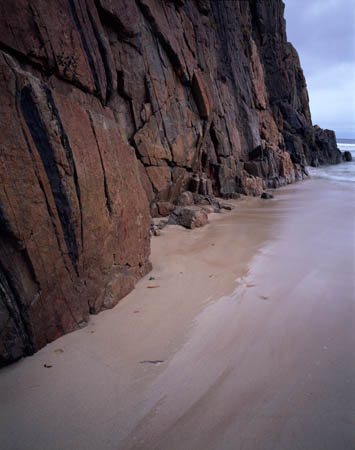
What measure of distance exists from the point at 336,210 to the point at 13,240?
9.16 meters

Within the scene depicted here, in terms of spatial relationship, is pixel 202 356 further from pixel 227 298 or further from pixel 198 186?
pixel 198 186

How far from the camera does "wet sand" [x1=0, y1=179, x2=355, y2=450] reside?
62.7 inches

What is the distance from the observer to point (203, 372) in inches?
82.0

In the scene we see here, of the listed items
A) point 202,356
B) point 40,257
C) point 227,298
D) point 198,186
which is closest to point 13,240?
point 40,257

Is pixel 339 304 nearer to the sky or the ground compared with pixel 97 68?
nearer to the ground

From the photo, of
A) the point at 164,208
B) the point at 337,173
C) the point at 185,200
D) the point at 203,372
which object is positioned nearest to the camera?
the point at 203,372

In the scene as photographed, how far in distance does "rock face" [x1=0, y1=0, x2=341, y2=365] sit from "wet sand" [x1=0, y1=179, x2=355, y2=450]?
0.40m

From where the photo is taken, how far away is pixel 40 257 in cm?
232

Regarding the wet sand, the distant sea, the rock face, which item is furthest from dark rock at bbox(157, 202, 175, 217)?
the distant sea

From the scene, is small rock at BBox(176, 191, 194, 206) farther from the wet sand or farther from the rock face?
the wet sand

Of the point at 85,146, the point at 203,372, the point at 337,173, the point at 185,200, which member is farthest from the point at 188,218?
the point at 337,173

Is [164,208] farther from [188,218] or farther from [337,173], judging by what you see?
[337,173]

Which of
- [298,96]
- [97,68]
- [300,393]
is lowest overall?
[300,393]

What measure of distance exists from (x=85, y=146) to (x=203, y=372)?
262 cm
